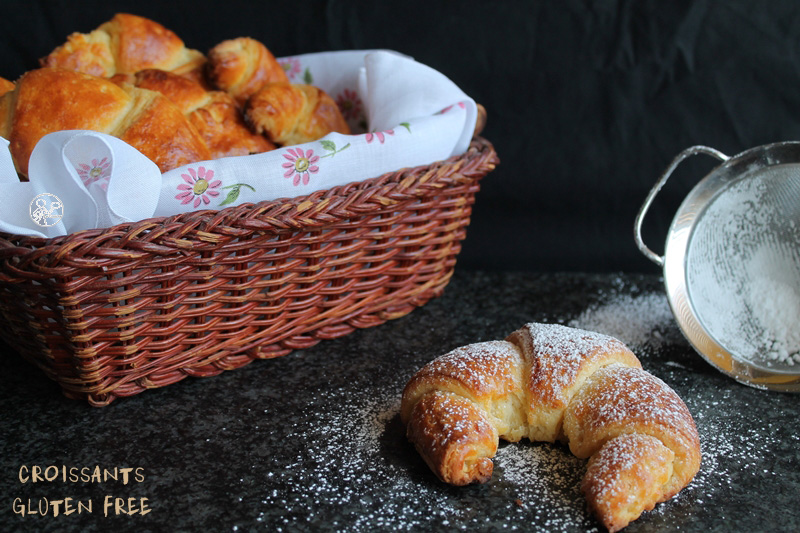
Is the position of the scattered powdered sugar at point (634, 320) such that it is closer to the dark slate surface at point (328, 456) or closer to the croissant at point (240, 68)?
the dark slate surface at point (328, 456)

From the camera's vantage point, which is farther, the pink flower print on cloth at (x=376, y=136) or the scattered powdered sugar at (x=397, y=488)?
the pink flower print on cloth at (x=376, y=136)

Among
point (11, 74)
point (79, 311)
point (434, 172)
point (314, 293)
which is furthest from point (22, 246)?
point (11, 74)

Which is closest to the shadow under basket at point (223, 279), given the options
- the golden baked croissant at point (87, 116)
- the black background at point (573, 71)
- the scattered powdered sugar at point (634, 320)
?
the golden baked croissant at point (87, 116)

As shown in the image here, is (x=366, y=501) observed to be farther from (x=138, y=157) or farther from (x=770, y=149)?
(x=770, y=149)

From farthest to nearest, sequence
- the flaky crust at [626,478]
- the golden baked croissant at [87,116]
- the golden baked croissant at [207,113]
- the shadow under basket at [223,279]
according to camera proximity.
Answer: the golden baked croissant at [207,113] → the golden baked croissant at [87,116] → the shadow under basket at [223,279] → the flaky crust at [626,478]

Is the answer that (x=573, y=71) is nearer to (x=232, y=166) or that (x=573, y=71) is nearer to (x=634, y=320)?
(x=634, y=320)

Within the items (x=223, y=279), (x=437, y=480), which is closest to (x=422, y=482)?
(x=437, y=480)

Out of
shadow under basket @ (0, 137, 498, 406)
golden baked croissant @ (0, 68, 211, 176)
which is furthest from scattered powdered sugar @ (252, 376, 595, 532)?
golden baked croissant @ (0, 68, 211, 176)
